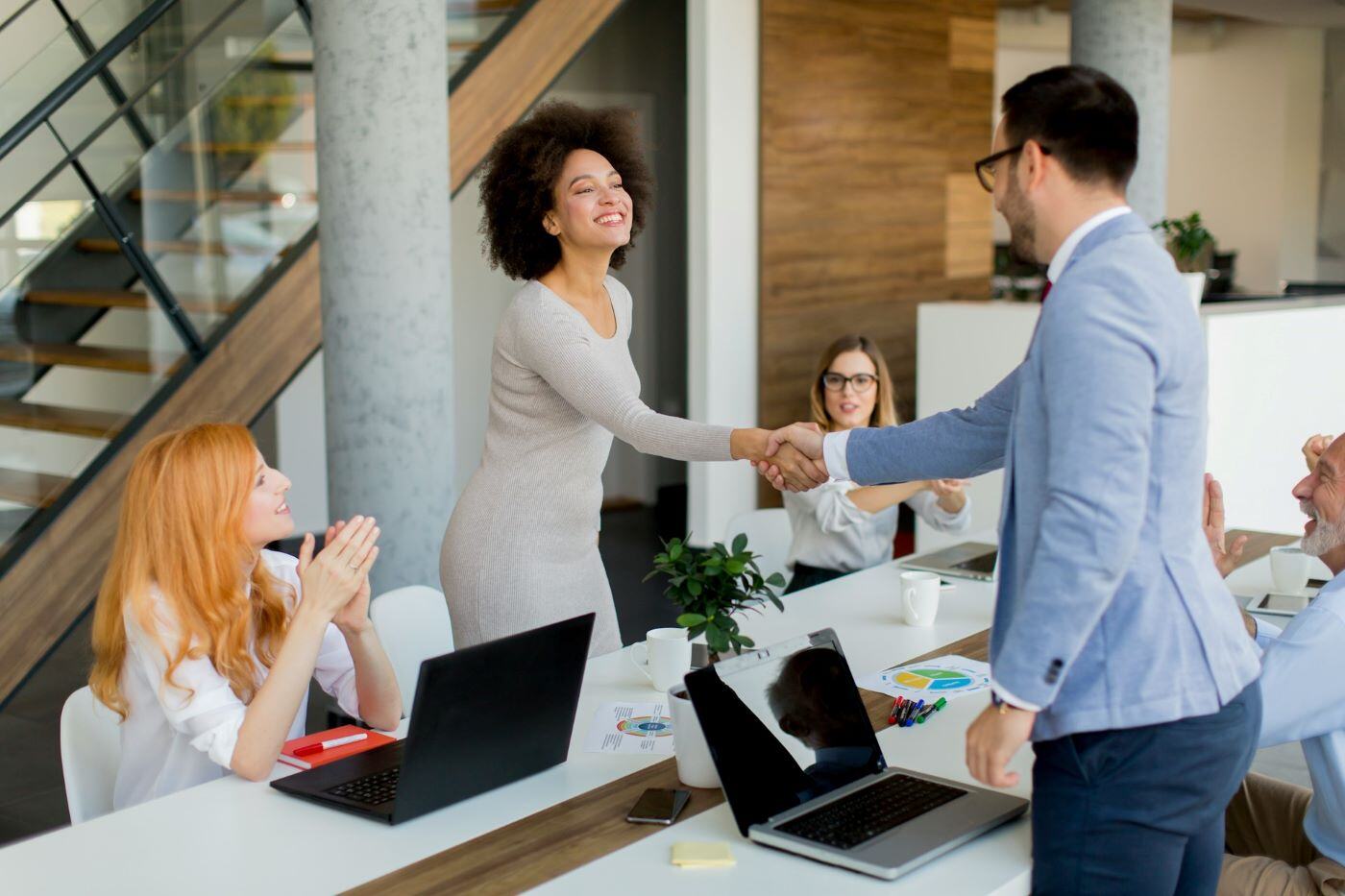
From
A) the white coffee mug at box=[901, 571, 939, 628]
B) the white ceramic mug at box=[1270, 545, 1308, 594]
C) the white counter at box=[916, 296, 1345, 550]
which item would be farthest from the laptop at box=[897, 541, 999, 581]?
the white counter at box=[916, 296, 1345, 550]

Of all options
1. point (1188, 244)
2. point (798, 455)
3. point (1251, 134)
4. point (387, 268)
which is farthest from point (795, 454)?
point (1251, 134)

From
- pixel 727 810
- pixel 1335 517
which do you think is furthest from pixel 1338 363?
pixel 727 810

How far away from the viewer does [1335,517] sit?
263cm

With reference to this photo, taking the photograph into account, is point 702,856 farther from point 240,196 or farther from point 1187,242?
point 1187,242

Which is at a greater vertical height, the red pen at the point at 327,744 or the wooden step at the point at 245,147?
the wooden step at the point at 245,147

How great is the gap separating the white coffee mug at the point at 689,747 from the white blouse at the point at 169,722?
661 mm

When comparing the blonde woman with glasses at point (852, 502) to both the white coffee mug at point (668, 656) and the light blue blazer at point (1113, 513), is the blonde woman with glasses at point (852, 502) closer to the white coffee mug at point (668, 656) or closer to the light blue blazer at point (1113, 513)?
the white coffee mug at point (668, 656)

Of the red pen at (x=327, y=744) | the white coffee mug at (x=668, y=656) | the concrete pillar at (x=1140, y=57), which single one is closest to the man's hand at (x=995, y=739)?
the white coffee mug at (x=668, y=656)

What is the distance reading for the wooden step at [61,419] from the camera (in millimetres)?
4348

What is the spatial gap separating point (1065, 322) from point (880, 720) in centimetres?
97

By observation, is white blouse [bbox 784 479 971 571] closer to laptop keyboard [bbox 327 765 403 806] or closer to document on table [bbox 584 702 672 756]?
document on table [bbox 584 702 672 756]

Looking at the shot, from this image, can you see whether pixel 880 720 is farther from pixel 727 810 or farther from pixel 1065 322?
pixel 1065 322

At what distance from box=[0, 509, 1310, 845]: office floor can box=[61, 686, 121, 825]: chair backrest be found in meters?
0.43

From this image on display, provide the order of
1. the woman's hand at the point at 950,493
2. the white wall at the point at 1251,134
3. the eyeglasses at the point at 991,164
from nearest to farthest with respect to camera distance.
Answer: the eyeglasses at the point at 991,164
the woman's hand at the point at 950,493
the white wall at the point at 1251,134
